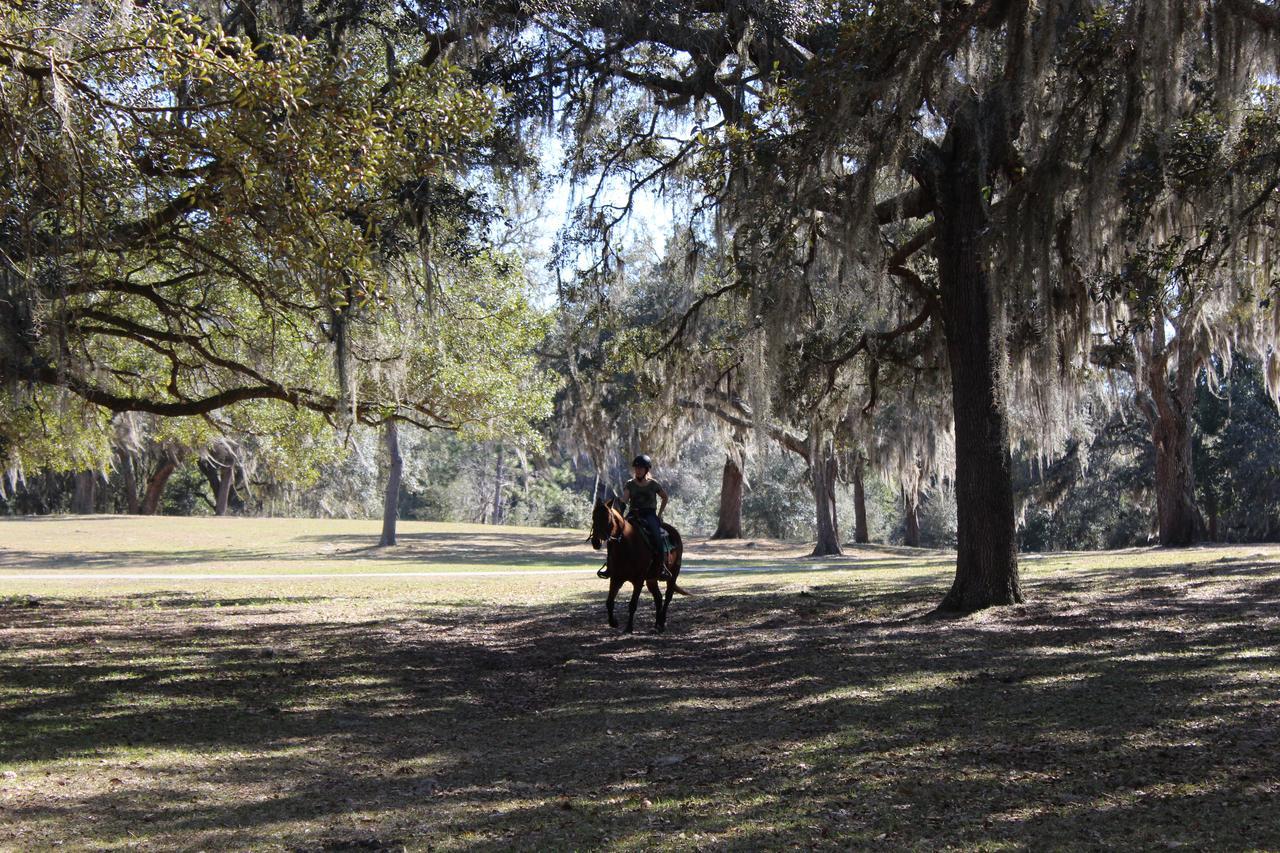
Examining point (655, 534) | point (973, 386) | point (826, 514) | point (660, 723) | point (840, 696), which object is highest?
point (973, 386)

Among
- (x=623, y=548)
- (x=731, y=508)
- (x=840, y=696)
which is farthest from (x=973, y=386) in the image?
(x=731, y=508)

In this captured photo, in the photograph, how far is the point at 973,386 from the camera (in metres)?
11.2

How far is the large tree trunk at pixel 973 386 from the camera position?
11039 millimetres

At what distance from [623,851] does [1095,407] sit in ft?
100

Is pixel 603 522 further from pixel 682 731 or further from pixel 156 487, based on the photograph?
pixel 156 487

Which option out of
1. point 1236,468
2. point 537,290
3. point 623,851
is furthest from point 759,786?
point 1236,468

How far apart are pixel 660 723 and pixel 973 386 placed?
5645 mm

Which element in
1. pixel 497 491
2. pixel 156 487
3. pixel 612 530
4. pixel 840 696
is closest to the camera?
pixel 840 696

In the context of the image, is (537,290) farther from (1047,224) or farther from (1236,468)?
(1236,468)

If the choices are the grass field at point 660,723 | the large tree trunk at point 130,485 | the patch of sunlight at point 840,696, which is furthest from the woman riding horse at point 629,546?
the large tree trunk at point 130,485

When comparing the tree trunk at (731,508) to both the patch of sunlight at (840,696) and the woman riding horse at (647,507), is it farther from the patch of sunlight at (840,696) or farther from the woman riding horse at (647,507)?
the patch of sunlight at (840,696)

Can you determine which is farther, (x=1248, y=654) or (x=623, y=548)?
(x=623, y=548)

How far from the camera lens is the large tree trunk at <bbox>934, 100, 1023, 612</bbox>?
11.0 meters

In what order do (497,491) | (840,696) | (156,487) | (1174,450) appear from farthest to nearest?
(497,491) < (156,487) < (1174,450) < (840,696)
